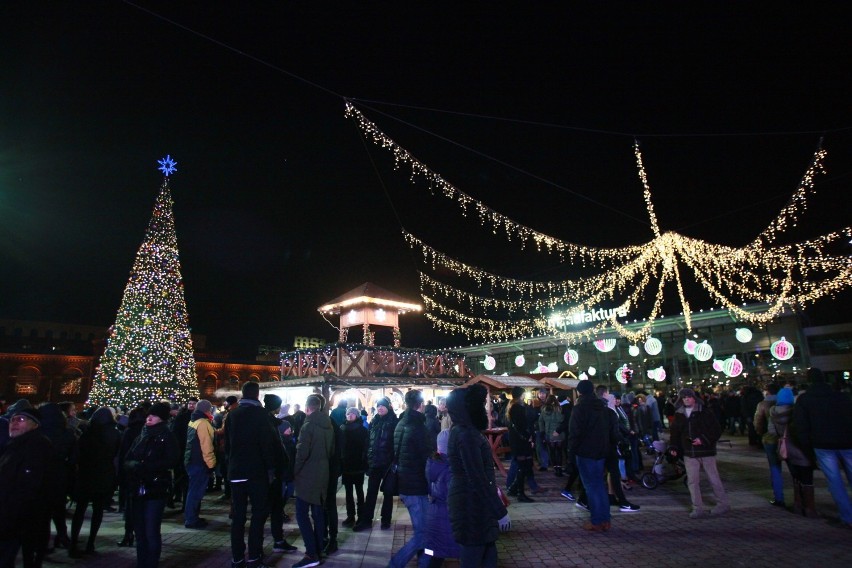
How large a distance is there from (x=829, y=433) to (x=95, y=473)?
9.52 meters

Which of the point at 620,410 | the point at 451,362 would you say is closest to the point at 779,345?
the point at 451,362

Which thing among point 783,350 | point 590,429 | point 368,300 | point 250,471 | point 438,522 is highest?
point 368,300

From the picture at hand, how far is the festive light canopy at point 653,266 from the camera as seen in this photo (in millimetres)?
13742

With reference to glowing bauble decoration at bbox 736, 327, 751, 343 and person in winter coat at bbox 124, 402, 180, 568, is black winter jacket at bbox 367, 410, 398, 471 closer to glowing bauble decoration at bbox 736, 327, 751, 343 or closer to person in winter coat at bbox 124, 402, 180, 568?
person in winter coat at bbox 124, 402, 180, 568

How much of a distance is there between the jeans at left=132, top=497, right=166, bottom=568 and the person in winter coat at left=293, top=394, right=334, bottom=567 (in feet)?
4.50

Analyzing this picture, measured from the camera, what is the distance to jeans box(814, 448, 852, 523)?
5785 millimetres

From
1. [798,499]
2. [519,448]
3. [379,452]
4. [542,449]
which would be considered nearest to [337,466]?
[379,452]

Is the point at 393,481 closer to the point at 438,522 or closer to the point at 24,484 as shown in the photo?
the point at 438,522

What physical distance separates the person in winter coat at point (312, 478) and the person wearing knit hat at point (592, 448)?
330 cm

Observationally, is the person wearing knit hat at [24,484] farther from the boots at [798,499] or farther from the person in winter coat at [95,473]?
the boots at [798,499]

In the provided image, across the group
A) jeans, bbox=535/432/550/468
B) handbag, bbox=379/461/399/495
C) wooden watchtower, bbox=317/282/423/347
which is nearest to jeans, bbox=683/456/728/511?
handbag, bbox=379/461/399/495

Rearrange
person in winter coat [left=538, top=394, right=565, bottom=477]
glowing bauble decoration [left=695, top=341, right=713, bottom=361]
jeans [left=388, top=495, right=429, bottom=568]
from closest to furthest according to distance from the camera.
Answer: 1. jeans [left=388, top=495, right=429, bottom=568]
2. person in winter coat [left=538, top=394, right=565, bottom=477]
3. glowing bauble decoration [left=695, top=341, right=713, bottom=361]

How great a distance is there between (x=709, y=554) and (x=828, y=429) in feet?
8.34

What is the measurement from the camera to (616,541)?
218 inches
